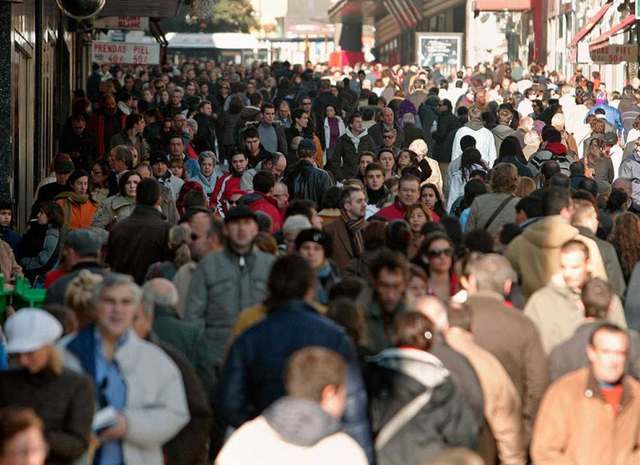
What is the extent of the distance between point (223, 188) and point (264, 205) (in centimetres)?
272

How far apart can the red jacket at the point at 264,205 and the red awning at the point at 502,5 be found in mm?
44121

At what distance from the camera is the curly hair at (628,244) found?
1243 centimetres

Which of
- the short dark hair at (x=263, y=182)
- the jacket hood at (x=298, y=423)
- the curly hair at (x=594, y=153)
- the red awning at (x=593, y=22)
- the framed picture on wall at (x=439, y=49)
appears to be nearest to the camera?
the jacket hood at (x=298, y=423)

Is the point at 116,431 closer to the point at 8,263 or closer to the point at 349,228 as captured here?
→ the point at 8,263

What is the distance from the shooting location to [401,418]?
304 inches

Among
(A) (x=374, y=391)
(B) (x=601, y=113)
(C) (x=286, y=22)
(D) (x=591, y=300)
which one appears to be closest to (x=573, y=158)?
(B) (x=601, y=113)

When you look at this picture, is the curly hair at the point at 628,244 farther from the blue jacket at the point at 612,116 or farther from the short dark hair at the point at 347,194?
the blue jacket at the point at 612,116

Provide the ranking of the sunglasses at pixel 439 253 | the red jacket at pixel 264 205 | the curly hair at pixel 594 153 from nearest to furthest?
the sunglasses at pixel 439 253
the red jacket at pixel 264 205
the curly hair at pixel 594 153

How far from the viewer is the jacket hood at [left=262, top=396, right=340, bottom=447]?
6.20 metres

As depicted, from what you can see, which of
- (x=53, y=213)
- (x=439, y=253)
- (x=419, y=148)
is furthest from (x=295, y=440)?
(x=419, y=148)

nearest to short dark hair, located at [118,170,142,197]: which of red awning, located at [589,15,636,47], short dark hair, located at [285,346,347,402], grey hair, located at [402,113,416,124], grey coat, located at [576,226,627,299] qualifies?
grey coat, located at [576,226,627,299]

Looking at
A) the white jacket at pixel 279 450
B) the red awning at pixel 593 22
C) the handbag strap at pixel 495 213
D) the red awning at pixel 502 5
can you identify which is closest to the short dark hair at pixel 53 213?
the handbag strap at pixel 495 213

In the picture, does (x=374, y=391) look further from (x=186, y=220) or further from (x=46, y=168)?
(x=46, y=168)

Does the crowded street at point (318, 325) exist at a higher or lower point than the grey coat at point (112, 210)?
lower
